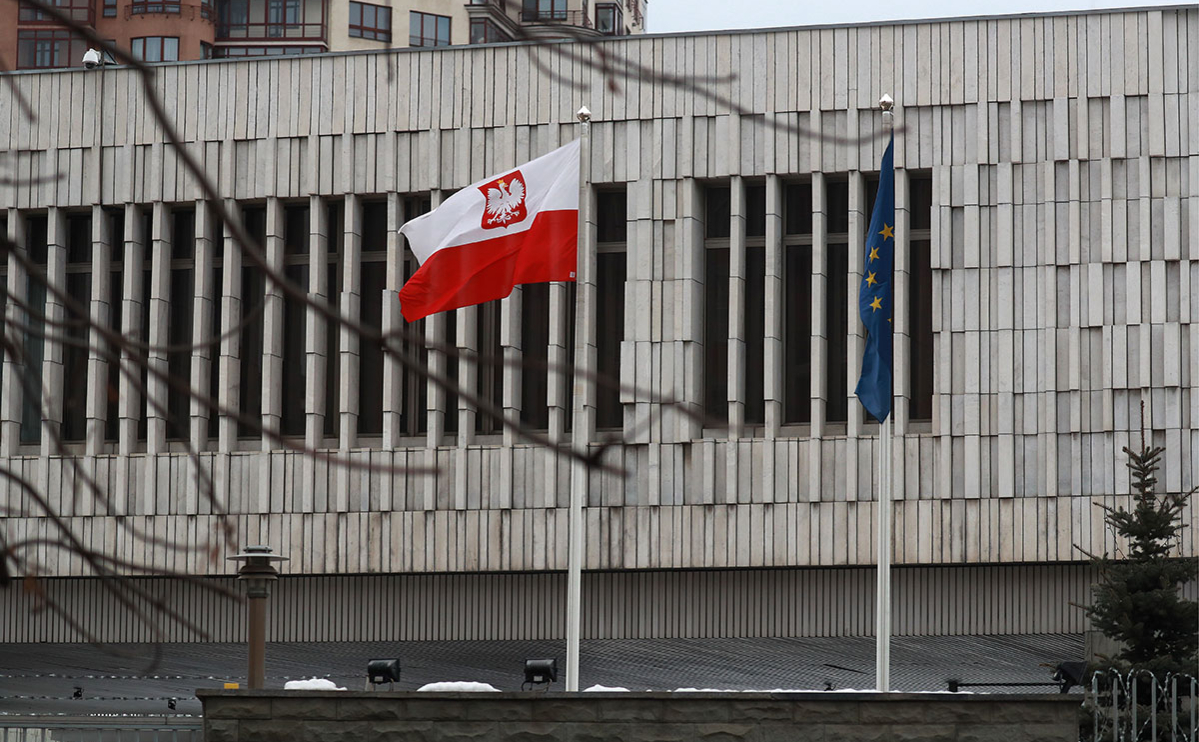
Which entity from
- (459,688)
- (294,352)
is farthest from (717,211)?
(459,688)

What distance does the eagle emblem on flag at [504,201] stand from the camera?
15570mm

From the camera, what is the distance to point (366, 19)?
7075 cm

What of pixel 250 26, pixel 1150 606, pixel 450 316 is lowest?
pixel 1150 606

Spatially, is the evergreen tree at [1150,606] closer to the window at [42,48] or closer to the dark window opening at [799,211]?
the dark window opening at [799,211]

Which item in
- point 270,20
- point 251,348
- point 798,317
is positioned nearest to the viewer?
point 798,317

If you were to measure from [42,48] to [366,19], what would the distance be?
12351mm

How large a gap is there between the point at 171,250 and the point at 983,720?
61.9 feet

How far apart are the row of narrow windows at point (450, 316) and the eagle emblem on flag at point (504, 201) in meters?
8.64

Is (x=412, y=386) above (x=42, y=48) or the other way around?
the other way around

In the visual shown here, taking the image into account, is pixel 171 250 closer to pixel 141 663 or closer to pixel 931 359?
pixel 141 663

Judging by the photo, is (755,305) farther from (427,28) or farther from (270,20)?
(427,28)

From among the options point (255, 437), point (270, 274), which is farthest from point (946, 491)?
point (270, 274)

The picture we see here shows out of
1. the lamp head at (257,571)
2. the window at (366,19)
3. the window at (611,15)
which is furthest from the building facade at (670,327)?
the window at (611,15)

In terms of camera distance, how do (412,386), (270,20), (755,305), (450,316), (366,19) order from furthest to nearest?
(366,19), (270,20), (450,316), (412,386), (755,305)
